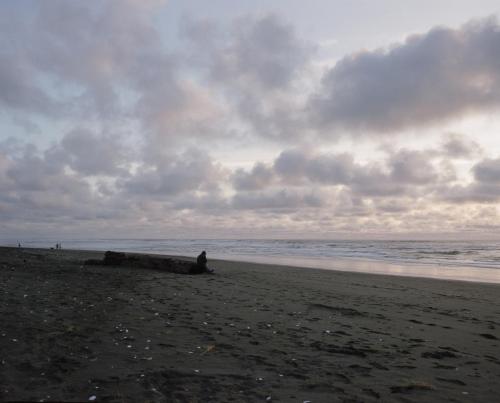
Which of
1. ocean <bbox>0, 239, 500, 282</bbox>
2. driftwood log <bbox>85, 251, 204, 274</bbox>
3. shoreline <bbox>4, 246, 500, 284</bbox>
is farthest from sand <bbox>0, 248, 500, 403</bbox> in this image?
ocean <bbox>0, 239, 500, 282</bbox>

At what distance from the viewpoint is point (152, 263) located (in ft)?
68.3

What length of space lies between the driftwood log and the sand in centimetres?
673

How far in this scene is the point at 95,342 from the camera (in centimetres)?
660

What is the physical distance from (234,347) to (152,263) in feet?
48.5

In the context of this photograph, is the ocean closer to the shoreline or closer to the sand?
the shoreline

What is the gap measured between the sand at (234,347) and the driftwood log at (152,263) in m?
6.73

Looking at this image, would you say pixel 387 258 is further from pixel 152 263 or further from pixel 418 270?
pixel 152 263

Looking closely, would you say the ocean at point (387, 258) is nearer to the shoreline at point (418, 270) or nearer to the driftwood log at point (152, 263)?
the shoreline at point (418, 270)

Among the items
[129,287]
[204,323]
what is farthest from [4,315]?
[129,287]

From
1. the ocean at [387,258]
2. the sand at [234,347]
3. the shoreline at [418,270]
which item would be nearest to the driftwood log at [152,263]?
the sand at [234,347]

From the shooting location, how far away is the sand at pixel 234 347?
5.07 metres

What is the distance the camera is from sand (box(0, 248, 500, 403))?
16.6ft

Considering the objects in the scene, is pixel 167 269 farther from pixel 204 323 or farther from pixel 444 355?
pixel 444 355

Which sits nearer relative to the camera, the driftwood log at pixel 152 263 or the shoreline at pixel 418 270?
the driftwood log at pixel 152 263
